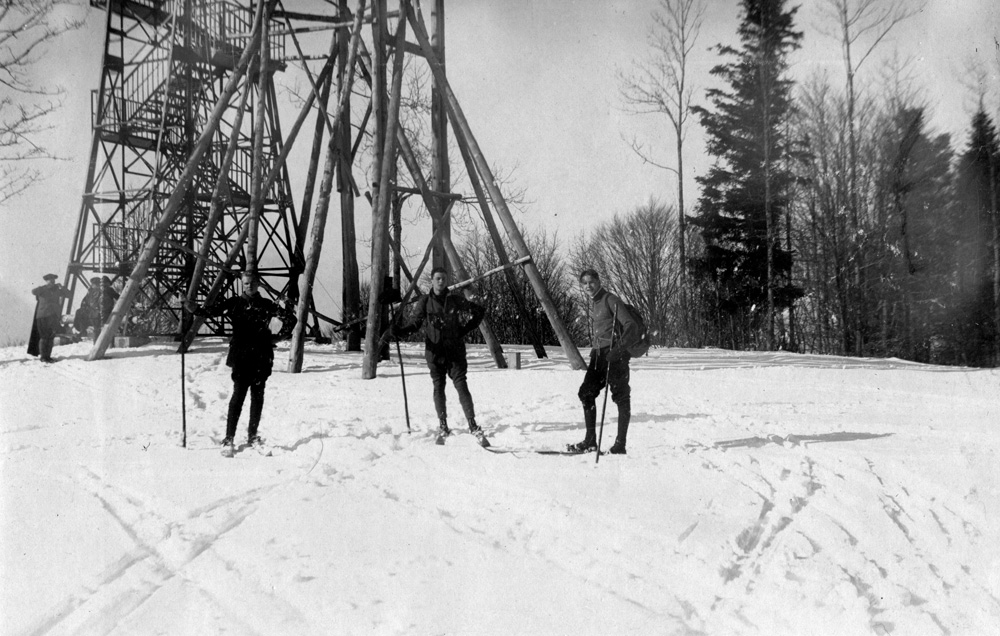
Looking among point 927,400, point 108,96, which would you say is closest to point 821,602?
point 927,400

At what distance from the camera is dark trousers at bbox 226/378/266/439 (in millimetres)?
6195

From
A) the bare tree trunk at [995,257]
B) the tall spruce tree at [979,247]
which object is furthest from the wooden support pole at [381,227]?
the bare tree trunk at [995,257]

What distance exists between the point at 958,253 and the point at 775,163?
5981 millimetres

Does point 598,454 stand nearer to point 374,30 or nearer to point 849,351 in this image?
point 374,30

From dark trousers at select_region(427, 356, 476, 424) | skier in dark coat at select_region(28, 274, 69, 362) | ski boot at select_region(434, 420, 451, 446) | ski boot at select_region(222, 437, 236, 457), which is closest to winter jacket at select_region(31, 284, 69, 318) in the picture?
skier in dark coat at select_region(28, 274, 69, 362)

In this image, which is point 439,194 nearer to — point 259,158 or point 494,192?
point 494,192

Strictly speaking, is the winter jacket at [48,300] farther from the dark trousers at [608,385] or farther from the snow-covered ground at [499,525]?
the dark trousers at [608,385]

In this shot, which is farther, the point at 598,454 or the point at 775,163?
the point at 775,163

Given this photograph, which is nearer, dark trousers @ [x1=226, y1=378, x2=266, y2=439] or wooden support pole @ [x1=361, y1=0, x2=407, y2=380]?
dark trousers @ [x1=226, y1=378, x2=266, y2=439]

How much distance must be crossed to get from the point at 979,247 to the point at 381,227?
18918mm

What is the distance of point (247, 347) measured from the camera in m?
6.31

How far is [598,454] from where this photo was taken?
5.72m

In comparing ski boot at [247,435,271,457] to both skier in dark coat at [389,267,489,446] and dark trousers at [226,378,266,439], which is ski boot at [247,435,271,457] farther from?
skier in dark coat at [389,267,489,446]

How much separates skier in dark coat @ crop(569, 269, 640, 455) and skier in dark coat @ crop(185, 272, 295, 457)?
291 centimetres
